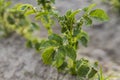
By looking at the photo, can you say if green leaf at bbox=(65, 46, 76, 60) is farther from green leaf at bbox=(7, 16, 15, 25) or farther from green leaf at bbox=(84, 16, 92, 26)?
green leaf at bbox=(7, 16, 15, 25)

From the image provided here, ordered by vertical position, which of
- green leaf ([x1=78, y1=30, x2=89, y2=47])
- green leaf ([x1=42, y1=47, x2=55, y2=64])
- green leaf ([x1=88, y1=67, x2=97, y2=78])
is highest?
green leaf ([x1=78, y1=30, x2=89, y2=47])

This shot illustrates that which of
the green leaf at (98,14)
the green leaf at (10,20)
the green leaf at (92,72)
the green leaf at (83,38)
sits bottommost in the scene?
the green leaf at (92,72)

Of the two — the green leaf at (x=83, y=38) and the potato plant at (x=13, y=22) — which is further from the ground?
the potato plant at (x=13, y=22)

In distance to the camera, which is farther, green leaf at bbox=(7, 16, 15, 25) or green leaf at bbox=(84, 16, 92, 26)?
green leaf at bbox=(7, 16, 15, 25)

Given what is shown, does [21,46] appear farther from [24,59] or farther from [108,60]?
[108,60]

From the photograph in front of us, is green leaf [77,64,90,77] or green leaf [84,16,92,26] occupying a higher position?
green leaf [84,16,92,26]

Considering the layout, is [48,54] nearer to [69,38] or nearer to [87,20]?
[69,38]

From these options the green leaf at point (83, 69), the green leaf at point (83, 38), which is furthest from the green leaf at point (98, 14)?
the green leaf at point (83, 69)

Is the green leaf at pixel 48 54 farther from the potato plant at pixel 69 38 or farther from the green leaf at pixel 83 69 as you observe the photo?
the green leaf at pixel 83 69

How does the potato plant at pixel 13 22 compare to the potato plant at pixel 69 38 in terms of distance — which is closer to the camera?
the potato plant at pixel 69 38

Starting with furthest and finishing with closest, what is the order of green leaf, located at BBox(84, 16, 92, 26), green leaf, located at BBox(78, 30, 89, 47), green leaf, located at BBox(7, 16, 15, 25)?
1. green leaf, located at BBox(7, 16, 15, 25)
2. green leaf, located at BBox(78, 30, 89, 47)
3. green leaf, located at BBox(84, 16, 92, 26)

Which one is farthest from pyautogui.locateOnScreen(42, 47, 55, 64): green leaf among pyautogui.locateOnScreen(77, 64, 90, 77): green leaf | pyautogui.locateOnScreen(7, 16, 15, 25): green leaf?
pyautogui.locateOnScreen(7, 16, 15, 25): green leaf

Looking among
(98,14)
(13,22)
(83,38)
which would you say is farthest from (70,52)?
(13,22)
